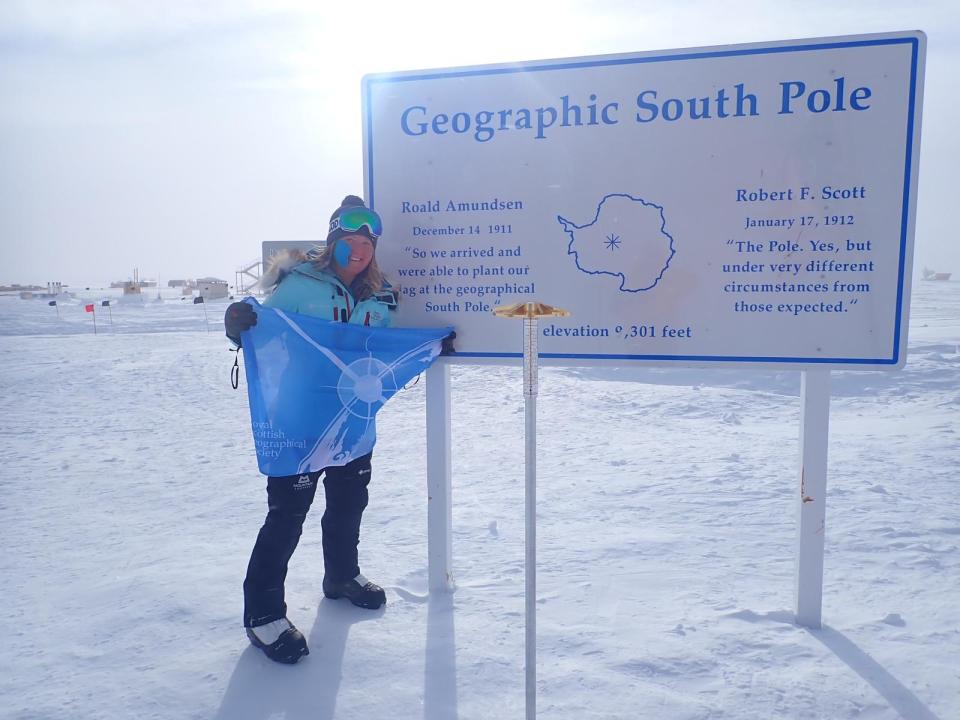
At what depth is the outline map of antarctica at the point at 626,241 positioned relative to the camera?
116 inches

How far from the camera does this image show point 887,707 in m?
2.28

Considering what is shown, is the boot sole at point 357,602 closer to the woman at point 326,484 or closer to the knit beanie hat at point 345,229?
the woman at point 326,484

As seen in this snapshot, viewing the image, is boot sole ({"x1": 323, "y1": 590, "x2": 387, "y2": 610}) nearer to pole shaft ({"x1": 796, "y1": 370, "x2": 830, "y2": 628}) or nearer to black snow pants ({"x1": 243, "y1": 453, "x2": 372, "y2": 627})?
black snow pants ({"x1": 243, "y1": 453, "x2": 372, "y2": 627})

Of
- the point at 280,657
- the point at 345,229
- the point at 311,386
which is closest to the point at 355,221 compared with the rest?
the point at 345,229

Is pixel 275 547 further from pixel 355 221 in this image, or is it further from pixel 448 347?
pixel 355 221

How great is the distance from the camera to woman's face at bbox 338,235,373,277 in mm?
2857

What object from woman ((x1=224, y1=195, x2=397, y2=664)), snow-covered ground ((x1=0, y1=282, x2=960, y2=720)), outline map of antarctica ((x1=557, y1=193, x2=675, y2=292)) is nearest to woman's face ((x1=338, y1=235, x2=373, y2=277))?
woman ((x1=224, y1=195, x2=397, y2=664))

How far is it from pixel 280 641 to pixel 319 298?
1.49 meters

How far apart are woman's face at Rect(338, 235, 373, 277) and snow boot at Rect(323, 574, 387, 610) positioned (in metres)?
1.53

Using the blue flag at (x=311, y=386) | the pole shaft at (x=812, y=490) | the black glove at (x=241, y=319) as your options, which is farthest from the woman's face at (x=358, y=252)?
the pole shaft at (x=812, y=490)

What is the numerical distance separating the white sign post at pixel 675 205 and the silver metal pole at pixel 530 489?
1.17 m

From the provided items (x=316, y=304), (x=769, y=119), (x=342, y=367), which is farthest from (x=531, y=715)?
(x=769, y=119)

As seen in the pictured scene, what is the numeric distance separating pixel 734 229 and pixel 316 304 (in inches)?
77.0

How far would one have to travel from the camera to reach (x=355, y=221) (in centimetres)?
285
